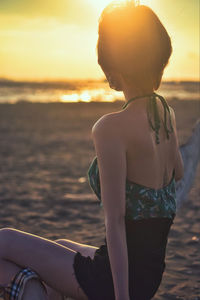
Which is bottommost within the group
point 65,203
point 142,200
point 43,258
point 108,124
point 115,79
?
point 65,203

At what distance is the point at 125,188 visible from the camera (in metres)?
1.79

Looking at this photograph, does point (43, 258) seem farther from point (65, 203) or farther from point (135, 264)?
point (65, 203)

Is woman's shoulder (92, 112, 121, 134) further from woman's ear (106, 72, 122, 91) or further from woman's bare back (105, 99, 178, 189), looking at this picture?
woman's ear (106, 72, 122, 91)

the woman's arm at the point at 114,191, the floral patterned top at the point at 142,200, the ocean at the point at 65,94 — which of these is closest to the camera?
the woman's arm at the point at 114,191

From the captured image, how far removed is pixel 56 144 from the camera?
1186cm

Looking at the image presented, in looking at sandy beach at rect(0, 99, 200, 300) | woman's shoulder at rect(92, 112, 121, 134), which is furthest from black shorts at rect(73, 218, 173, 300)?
sandy beach at rect(0, 99, 200, 300)

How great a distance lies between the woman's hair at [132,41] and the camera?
1.74m

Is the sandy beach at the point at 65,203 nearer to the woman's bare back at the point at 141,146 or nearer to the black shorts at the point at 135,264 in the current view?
the black shorts at the point at 135,264

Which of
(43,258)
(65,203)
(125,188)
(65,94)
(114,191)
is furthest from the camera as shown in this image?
(65,94)

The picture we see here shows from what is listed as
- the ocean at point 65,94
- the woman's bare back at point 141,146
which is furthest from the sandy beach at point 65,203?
the ocean at point 65,94

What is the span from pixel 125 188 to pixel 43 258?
51 centimetres

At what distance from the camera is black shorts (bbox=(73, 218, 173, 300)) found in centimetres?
183

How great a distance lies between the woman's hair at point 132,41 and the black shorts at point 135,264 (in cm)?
64

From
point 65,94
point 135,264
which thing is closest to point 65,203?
point 135,264
